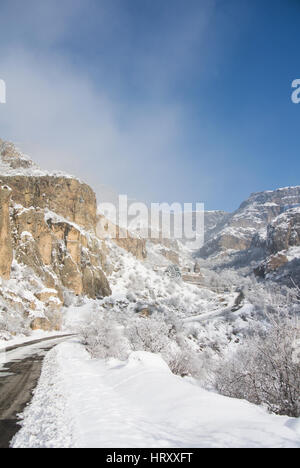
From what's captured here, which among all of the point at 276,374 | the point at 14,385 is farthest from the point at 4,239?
the point at 276,374

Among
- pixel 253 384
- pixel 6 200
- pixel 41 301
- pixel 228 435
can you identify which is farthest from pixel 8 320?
pixel 228 435

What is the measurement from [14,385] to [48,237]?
2226 inches

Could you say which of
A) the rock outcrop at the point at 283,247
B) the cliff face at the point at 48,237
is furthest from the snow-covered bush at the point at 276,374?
the rock outcrop at the point at 283,247

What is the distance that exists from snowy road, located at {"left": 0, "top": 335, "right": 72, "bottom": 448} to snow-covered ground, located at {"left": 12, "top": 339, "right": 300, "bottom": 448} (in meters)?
0.30

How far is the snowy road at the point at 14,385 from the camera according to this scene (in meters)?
6.34

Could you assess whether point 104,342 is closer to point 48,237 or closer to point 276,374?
point 276,374

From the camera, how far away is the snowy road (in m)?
6.34

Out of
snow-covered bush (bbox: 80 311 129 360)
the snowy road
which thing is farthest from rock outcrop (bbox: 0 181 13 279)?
the snowy road

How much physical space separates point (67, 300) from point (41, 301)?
51.4ft

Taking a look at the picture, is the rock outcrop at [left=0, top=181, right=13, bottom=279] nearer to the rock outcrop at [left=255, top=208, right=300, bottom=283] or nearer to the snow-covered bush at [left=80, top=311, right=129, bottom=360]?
the snow-covered bush at [left=80, top=311, right=129, bottom=360]

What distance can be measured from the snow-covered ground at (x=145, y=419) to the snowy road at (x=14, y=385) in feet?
0.97

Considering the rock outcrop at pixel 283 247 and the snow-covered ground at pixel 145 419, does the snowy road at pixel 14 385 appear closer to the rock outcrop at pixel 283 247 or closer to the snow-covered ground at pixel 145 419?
the snow-covered ground at pixel 145 419

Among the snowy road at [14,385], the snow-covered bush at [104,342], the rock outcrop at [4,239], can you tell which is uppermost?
the rock outcrop at [4,239]
